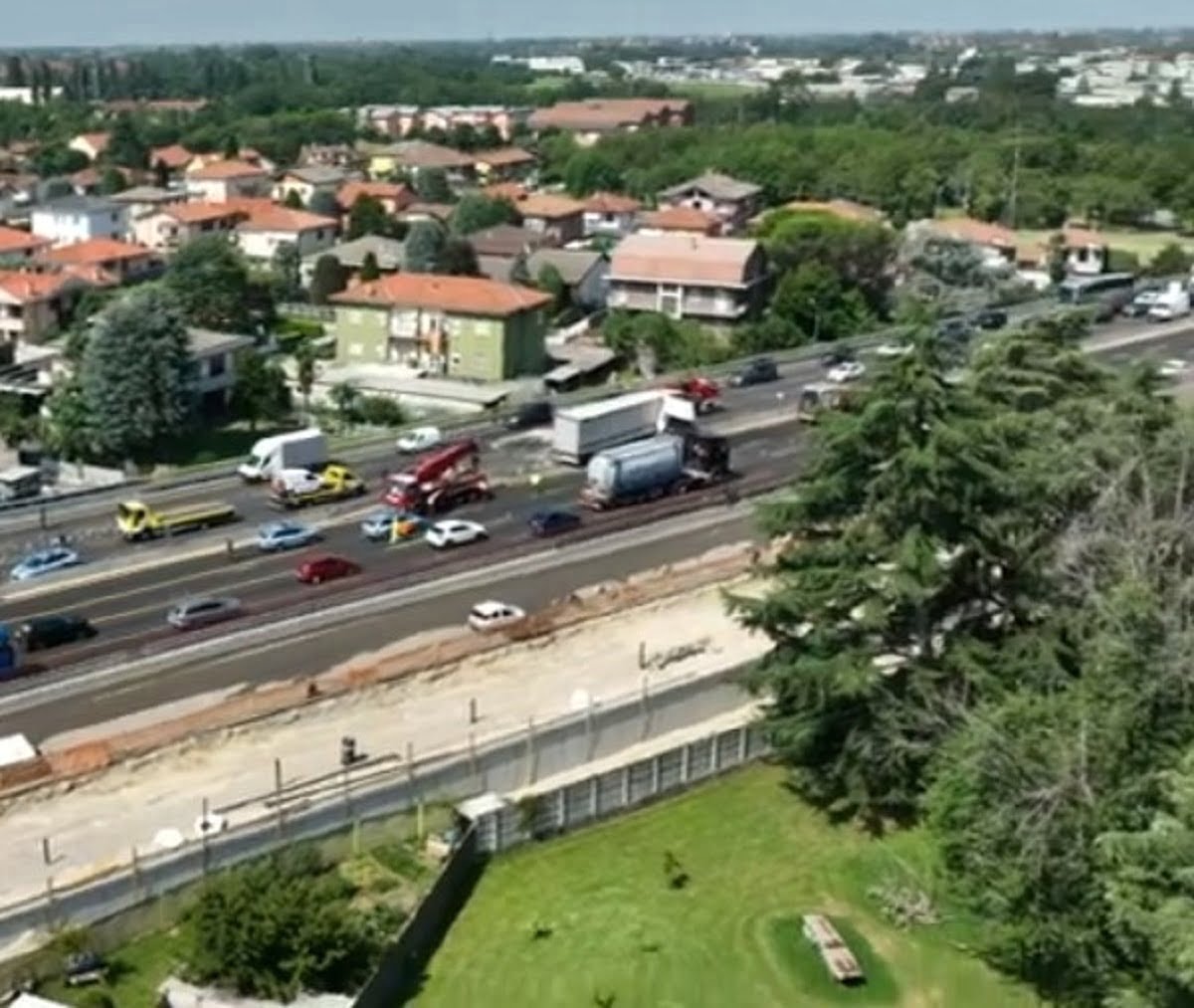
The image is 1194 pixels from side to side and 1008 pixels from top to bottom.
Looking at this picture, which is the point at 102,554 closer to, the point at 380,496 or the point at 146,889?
the point at 380,496

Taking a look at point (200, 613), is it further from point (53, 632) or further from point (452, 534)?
point (452, 534)

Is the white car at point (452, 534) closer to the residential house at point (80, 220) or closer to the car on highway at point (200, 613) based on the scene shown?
the car on highway at point (200, 613)

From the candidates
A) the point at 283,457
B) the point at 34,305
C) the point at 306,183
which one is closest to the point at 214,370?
the point at 283,457

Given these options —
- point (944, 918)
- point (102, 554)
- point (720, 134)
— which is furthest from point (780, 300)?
point (720, 134)

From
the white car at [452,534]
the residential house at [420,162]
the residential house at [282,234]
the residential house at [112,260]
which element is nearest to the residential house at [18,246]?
the residential house at [112,260]

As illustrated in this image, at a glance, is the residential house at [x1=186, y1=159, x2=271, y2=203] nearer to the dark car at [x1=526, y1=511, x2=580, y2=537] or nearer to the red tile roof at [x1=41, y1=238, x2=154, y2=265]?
the red tile roof at [x1=41, y1=238, x2=154, y2=265]

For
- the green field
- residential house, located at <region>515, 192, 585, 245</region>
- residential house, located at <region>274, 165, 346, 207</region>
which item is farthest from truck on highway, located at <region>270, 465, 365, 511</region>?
residential house, located at <region>274, 165, 346, 207</region>
